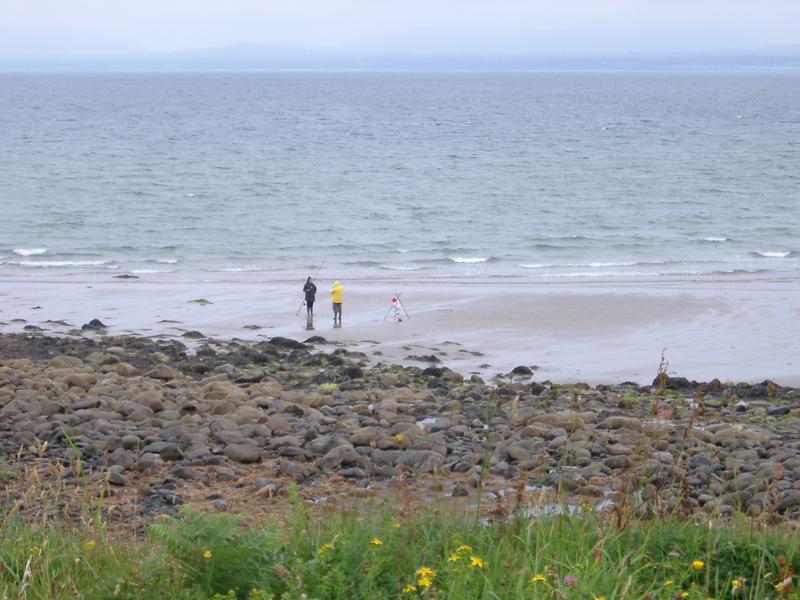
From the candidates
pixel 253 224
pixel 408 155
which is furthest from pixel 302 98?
pixel 253 224

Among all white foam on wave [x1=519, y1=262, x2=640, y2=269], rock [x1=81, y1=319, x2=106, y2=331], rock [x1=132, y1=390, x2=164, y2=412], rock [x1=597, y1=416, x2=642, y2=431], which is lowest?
white foam on wave [x1=519, y1=262, x2=640, y2=269]

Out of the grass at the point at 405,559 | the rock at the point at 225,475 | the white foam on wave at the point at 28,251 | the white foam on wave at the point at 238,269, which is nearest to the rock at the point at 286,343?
the rock at the point at 225,475

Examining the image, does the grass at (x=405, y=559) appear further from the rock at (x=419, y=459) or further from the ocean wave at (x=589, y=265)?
the ocean wave at (x=589, y=265)

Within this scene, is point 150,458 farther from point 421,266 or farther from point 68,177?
→ point 68,177

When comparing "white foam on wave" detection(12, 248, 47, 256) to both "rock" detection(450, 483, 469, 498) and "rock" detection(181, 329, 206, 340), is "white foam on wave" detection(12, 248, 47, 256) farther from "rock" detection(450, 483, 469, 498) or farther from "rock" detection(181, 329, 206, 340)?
"rock" detection(450, 483, 469, 498)

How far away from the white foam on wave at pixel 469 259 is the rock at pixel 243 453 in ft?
75.4

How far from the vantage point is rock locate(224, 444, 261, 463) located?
975 cm

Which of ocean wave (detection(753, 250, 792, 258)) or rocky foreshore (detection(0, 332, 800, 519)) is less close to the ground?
rocky foreshore (detection(0, 332, 800, 519))

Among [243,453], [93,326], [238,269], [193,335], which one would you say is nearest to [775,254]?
[238,269]

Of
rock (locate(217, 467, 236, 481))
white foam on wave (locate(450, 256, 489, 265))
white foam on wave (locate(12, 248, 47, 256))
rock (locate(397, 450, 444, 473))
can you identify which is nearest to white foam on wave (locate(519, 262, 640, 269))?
white foam on wave (locate(450, 256, 489, 265))

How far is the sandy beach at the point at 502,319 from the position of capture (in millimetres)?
18688

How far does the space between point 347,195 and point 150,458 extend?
39.3 m

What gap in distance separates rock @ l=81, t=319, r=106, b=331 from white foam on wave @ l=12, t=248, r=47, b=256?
527 inches

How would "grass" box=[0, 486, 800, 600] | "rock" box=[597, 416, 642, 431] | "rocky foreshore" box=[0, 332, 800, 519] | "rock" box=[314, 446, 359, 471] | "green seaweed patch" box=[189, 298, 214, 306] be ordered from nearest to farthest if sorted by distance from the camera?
"grass" box=[0, 486, 800, 600] < "rocky foreshore" box=[0, 332, 800, 519] < "rock" box=[314, 446, 359, 471] < "rock" box=[597, 416, 642, 431] < "green seaweed patch" box=[189, 298, 214, 306]
